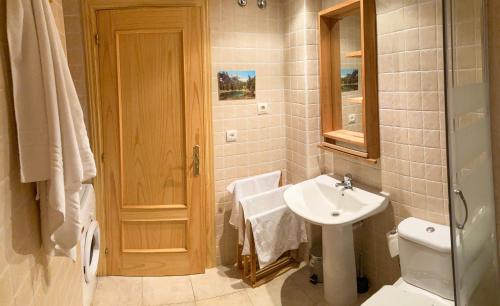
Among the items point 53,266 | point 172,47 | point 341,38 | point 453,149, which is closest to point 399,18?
point 341,38

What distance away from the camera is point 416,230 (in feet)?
6.70

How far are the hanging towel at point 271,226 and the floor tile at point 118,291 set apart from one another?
856mm

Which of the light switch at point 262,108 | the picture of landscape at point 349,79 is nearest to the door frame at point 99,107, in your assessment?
the light switch at point 262,108

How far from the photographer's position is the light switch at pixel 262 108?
3.14m

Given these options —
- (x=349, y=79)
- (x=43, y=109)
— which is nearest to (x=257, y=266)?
(x=349, y=79)

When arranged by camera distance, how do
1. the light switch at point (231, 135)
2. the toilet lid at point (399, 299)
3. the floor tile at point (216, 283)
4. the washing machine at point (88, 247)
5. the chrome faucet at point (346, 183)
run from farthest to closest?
the light switch at point (231, 135)
the floor tile at point (216, 283)
the chrome faucet at point (346, 183)
the washing machine at point (88, 247)
the toilet lid at point (399, 299)

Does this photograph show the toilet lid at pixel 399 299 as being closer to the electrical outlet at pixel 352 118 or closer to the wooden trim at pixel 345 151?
the wooden trim at pixel 345 151

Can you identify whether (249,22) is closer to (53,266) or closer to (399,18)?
(399,18)

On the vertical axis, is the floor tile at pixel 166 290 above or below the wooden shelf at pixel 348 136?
below

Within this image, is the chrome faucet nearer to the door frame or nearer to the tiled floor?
the tiled floor

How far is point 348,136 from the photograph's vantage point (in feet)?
8.78

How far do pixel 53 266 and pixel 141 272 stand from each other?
5.74 ft

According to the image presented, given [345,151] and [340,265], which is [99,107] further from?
[340,265]

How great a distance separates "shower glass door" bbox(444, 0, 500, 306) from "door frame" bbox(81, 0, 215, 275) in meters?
1.90
